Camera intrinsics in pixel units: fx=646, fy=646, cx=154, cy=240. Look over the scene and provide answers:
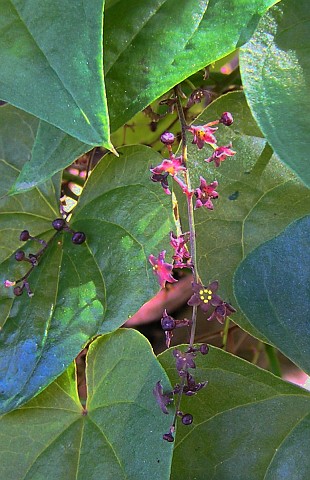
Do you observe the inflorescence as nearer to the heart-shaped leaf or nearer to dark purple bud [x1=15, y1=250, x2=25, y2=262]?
the heart-shaped leaf

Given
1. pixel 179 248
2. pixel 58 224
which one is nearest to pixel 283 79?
pixel 179 248

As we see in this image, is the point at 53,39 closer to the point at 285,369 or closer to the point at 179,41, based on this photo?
the point at 179,41

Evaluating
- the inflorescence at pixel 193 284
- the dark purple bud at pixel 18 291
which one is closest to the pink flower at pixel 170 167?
the inflorescence at pixel 193 284

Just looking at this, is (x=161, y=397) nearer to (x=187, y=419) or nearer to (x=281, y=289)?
(x=187, y=419)

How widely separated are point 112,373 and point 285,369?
17.5 inches

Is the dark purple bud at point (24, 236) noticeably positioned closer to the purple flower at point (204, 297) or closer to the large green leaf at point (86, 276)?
the large green leaf at point (86, 276)

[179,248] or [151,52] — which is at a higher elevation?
[151,52]

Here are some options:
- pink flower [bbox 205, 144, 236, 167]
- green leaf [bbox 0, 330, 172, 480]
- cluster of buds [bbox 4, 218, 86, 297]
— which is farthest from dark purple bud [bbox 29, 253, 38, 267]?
pink flower [bbox 205, 144, 236, 167]

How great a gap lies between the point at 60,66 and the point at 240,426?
36cm

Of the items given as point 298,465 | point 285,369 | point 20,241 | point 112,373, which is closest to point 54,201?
point 20,241

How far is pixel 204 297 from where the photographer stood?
21.0 inches

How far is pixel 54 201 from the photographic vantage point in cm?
72

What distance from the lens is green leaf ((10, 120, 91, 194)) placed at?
516 millimetres

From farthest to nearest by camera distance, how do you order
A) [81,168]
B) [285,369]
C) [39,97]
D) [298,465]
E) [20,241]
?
[285,369] → [81,168] → [20,241] → [298,465] → [39,97]
